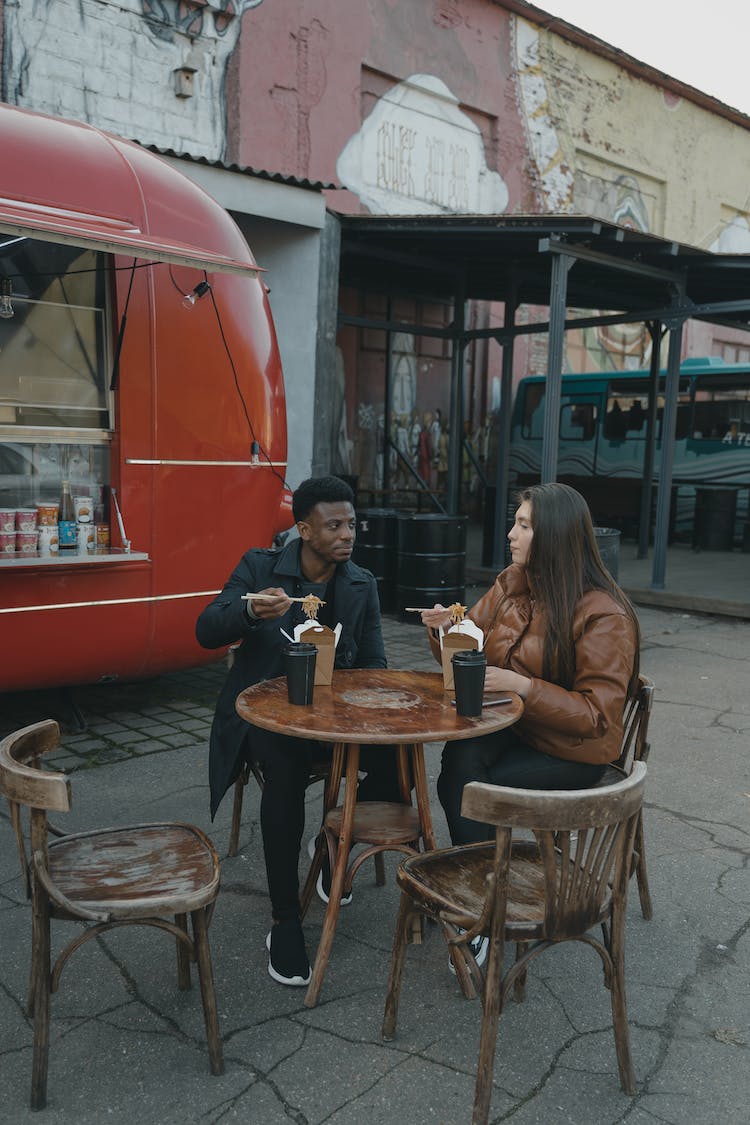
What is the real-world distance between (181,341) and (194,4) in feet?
29.1

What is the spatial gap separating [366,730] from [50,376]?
3351mm

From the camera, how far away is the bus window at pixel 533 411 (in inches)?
733

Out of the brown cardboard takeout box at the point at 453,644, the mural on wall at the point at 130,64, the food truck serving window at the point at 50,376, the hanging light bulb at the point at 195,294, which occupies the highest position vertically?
the mural on wall at the point at 130,64

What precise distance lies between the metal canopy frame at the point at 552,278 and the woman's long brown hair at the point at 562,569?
19.7 ft

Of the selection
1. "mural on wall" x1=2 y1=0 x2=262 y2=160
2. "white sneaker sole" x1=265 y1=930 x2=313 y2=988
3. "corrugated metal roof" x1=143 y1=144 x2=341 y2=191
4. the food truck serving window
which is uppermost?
"mural on wall" x1=2 y1=0 x2=262 y2=160

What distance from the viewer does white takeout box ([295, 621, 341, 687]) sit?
121 inches

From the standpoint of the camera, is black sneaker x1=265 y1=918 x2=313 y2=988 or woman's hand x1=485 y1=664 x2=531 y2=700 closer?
black sneaker x1=265 y1=918 x2=313 y2=988

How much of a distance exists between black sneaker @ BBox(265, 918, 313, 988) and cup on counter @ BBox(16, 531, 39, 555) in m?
2.81

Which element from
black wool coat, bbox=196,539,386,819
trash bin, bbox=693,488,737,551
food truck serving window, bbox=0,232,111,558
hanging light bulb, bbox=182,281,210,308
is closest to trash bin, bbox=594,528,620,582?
hanging light bulb, bbox=182,281,210,308

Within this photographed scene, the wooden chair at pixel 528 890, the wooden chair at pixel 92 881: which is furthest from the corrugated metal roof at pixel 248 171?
the wooden chair at pixel 528 890

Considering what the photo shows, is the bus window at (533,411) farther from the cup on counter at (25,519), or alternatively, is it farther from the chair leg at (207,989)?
the chair leg at (207,989)

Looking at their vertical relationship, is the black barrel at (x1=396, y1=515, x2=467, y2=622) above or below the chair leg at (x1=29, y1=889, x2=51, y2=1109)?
above

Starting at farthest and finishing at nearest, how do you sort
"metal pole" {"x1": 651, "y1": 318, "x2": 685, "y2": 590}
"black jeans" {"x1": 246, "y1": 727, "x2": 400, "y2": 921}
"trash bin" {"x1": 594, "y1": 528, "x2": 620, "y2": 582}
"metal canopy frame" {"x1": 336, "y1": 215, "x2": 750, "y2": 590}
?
"metal pole" {"x1": 651, "y1": 318, "x2": 685, "y2": 590} → "metal canopy frame" {"x1": 336, "y1": 215, "x2": 750, "y2": 590} → "trash bin" {"x1": 594, "y1": 528, "x2": 620, "y2": 582} → "black jeans" {"x1": 246, "y1": 727, "x2": 400, "y2": 921}

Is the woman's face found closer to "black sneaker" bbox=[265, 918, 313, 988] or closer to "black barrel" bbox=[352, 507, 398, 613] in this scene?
"black sneaker" bbox=[265, 918, 313, 988]
